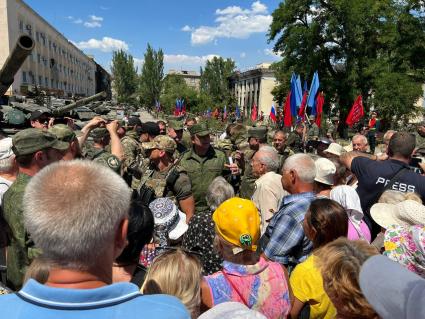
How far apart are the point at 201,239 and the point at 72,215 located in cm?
174

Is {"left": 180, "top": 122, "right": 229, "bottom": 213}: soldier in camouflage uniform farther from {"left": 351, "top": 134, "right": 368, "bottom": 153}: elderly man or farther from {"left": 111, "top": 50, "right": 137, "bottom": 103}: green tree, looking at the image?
{"left": 111, "top": 50, "right": 137, "bottom": 103}: green tree

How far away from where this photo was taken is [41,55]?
42.4m

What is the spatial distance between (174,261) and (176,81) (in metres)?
67.6

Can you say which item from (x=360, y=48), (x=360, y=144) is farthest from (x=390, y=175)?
(x=360, y=48)

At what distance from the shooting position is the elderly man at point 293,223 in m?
2.59

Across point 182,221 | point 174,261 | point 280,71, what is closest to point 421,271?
point 174,261

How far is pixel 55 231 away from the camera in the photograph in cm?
110

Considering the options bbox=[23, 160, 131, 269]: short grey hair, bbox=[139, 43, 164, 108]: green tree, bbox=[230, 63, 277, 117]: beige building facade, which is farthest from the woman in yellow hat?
bbox=[139, 43, 164, 108]: green tree

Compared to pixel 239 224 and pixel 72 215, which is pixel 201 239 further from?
pixel 72 215

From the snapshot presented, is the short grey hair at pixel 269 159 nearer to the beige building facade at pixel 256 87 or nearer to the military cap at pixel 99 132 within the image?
the military cap at pixel 99 132

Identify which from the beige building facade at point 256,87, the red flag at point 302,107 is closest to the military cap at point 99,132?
the red flag at point 302,107

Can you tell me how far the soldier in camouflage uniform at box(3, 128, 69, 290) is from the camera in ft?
8.21

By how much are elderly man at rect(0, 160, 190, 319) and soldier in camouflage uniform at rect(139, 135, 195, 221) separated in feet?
8.12

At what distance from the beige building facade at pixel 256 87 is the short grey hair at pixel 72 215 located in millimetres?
55466
